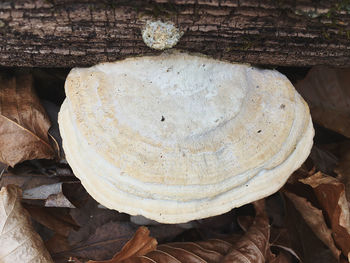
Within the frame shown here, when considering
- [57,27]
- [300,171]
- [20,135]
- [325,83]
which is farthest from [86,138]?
[325,83]

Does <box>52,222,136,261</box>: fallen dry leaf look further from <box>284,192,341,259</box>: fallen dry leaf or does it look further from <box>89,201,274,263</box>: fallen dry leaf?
<box>284,192,341,259</box>: fallen dry leaf

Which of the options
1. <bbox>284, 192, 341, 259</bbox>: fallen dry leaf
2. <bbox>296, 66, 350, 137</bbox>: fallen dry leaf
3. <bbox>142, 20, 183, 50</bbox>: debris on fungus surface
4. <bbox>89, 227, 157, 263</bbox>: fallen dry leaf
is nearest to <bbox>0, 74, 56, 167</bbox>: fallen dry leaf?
<bbox>89, 227, 157, 263</bbox>: fallen dry leaf

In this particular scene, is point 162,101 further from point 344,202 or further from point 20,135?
point 344,202

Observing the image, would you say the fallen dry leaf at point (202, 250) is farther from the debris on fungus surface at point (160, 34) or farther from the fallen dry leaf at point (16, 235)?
the debris on fungus surface at point (160, 34)

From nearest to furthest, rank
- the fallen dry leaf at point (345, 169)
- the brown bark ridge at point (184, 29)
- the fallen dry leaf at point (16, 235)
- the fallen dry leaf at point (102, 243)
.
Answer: the brown bark ridge at point (184, 29) → the fallen dry leaf at point (16, 235) → the fallen dry leaf at point (102, 243) → the fallen dry leaf at point (345, 169)

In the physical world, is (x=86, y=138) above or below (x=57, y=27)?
below

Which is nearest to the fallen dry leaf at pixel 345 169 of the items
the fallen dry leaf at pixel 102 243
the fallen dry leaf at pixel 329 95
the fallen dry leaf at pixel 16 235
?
the fallen dry leaf at pixel 329 95
